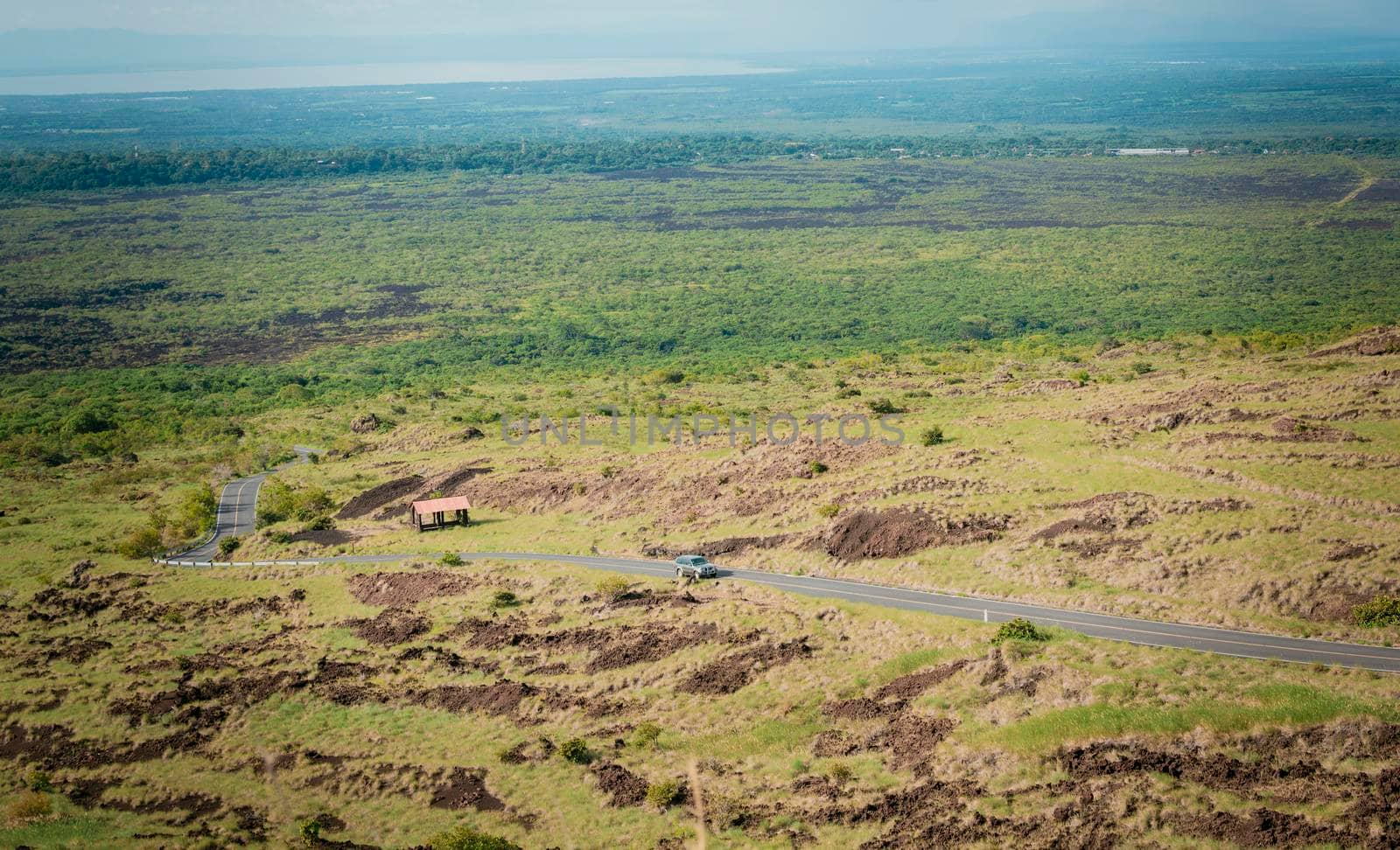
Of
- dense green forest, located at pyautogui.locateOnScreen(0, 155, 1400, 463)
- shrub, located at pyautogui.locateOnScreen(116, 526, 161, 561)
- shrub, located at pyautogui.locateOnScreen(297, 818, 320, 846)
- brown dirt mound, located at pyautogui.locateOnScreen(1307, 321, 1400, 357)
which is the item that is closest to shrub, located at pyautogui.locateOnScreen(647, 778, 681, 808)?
shrub, located at pyautogui.locateOnScreen(297, 818, 320, 846)

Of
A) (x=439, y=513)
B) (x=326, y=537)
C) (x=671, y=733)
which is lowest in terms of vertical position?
(x=326, y=537)

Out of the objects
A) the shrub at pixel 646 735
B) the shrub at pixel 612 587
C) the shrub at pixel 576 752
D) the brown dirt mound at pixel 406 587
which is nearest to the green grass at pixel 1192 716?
the shrub at pixel 646 735

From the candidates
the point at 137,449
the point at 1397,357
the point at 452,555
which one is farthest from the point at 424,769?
the point at 137,449

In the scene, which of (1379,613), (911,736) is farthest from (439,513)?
(1379,613)

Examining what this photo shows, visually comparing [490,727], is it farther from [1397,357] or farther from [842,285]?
[842,285]

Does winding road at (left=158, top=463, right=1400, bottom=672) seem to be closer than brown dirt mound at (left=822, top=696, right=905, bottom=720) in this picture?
No

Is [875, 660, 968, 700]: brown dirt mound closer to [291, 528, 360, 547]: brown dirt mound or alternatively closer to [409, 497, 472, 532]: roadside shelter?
[409, 497, 472, 532]: roadside shelter

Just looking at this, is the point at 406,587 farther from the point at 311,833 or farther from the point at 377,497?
the point at 311,833

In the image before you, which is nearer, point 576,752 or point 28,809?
point 28,809
